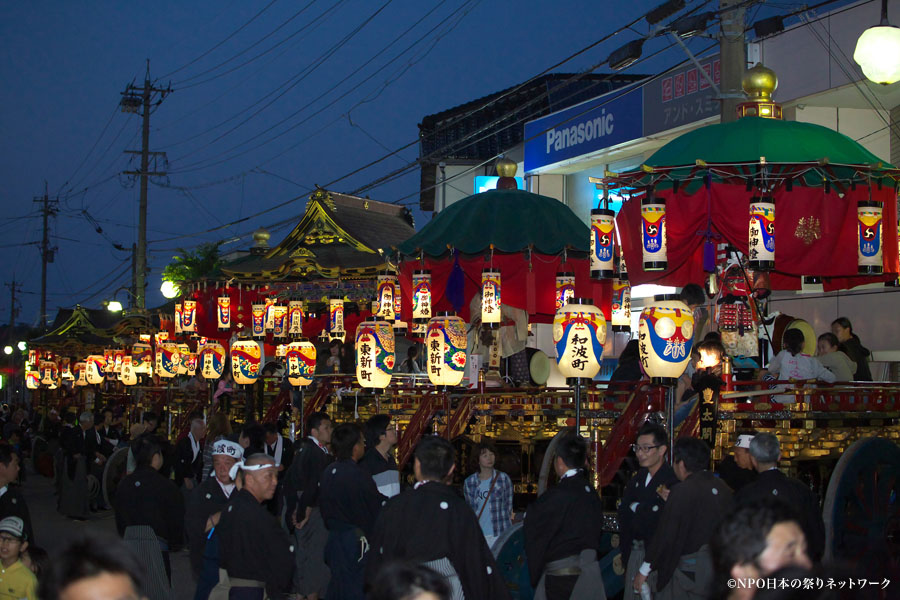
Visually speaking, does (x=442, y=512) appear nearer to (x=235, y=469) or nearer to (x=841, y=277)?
(x=235, y=469)

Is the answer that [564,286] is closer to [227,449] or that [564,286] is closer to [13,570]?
[227,449]

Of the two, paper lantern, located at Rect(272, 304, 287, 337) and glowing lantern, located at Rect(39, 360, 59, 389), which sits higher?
paper lantern, located at Rect(272, 304, 287, 337)

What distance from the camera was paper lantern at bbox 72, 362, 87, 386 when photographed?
122 ft

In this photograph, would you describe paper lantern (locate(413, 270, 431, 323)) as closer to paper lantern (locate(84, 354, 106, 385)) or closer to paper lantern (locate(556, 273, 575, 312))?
paper lantern (locate(556, 273, 575, 312))

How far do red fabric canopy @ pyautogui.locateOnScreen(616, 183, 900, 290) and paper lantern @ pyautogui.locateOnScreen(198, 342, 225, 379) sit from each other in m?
12.9

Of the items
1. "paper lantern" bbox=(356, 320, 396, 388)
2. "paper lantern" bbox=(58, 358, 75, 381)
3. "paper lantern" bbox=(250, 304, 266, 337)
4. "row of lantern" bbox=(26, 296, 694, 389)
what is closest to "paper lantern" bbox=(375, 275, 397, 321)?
"row of lantern" bbox=(26, 296, 694, 389)

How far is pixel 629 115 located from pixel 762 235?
12.3 metres

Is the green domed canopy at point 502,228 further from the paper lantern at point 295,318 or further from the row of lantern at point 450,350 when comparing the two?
the paper lantern at point 295,318

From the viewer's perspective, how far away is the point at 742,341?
36.2 ft

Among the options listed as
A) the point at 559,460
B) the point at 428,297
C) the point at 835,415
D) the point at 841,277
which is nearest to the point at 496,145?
the point at 428,297

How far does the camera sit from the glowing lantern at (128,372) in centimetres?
2983

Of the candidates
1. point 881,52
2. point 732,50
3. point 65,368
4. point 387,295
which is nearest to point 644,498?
point 881,52

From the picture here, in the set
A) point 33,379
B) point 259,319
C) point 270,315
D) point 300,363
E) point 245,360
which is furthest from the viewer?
point 33,379

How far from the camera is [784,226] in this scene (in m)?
10.6
